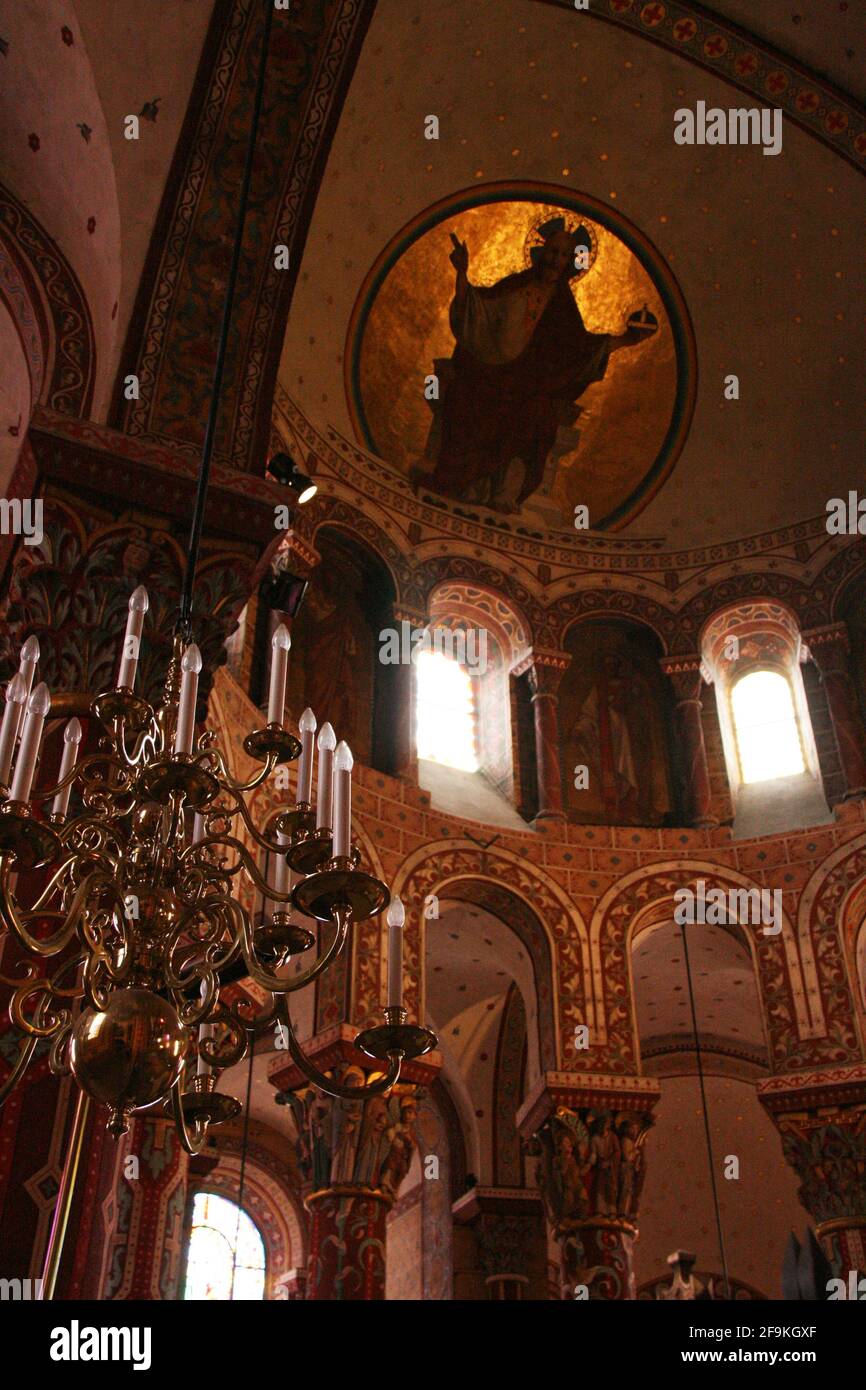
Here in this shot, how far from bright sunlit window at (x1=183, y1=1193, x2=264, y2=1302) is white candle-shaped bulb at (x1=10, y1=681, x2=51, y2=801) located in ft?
41.4

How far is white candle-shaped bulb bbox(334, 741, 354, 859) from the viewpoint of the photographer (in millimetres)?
4109

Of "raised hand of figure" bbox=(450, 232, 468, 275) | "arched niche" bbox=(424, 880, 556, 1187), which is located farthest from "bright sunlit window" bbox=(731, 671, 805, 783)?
"raised hand of figure" bbox=(450, 232, 468, 275)

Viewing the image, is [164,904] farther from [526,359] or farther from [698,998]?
[698,998]

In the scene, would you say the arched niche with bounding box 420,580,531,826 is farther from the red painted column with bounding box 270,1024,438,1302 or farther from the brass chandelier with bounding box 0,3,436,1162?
the brass chandelier with bounding box 0,3,436,1162

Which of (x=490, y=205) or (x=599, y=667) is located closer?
(x=490, y=205)

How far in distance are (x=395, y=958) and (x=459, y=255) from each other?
38.6 feet

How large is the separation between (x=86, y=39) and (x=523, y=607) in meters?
8.12

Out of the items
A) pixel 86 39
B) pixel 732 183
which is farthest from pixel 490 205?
pixel 86 39

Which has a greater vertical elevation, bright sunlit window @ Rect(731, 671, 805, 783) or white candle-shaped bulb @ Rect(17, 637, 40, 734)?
bright sunlit window @ Rect(731, 671, 805, 783)

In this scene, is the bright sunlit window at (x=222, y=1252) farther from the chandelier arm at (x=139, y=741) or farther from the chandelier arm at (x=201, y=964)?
the chandelier arm at (x=201, y=964)

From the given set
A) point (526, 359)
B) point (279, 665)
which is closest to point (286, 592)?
point (526, 359)

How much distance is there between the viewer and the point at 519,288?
14781 mm

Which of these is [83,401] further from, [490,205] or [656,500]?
[656,500]

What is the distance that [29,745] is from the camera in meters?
4.08
